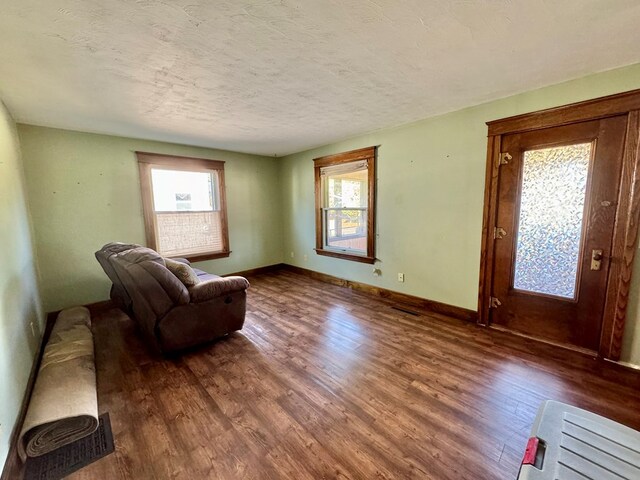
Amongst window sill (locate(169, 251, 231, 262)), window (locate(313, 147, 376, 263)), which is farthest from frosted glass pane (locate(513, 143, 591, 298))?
window sill (locate(169, 251, 231, 262))

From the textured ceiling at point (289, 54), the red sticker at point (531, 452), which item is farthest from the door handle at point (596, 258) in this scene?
the red sticker at point (531, 452)

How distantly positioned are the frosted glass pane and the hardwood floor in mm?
672

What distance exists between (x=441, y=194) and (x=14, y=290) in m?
4.09

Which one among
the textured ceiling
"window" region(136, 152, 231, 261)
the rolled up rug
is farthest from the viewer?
"window" region(136, 152, 231, 261)

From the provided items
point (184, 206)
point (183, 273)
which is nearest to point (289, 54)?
point (183, 273)

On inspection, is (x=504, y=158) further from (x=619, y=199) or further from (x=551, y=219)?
(x=619, y=199)

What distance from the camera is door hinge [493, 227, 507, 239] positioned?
8.94 feet

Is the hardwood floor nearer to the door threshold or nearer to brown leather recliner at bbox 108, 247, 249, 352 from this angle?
the door threshold

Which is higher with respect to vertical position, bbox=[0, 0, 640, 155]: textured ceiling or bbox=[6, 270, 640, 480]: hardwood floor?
bbox=[0, 0, 640, 155]: textured ceiling

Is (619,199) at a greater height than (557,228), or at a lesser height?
greater

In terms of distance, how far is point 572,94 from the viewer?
2.26 m

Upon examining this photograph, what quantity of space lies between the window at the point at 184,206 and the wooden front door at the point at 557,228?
4206 millimetres

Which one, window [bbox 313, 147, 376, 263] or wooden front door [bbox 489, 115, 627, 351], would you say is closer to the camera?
wooden front door [bbox 489, 115, 627, 351]

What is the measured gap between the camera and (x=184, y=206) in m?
4.35
